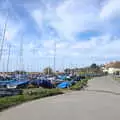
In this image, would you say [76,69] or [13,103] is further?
[76,69]

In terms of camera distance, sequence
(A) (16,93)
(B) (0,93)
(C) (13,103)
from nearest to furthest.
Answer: (C) (13,103)
(B) (0,93)
(A) (16,93)

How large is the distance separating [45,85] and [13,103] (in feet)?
93.3

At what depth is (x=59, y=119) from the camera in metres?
14.5

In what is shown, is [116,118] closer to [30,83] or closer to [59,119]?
[59,119]

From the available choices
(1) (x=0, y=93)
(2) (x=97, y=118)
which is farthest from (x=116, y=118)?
(1) (x=0, y=93)

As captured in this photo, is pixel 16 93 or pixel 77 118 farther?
pixel 16 93

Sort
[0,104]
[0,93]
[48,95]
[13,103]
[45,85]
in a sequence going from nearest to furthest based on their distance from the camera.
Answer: [0,104] < [13,103] < [0,93] < [48,95] < [45,85]

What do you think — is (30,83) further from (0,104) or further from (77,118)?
(77,118)

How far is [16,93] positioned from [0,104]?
9352mm

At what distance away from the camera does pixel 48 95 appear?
32.8 metres

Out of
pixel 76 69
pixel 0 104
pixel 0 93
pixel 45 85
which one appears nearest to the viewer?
pixel 0 104

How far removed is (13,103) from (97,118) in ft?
27.7

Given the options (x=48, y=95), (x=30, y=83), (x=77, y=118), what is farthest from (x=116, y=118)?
(x=30, y=83)

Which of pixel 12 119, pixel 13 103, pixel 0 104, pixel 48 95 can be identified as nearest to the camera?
pixel 12 119
